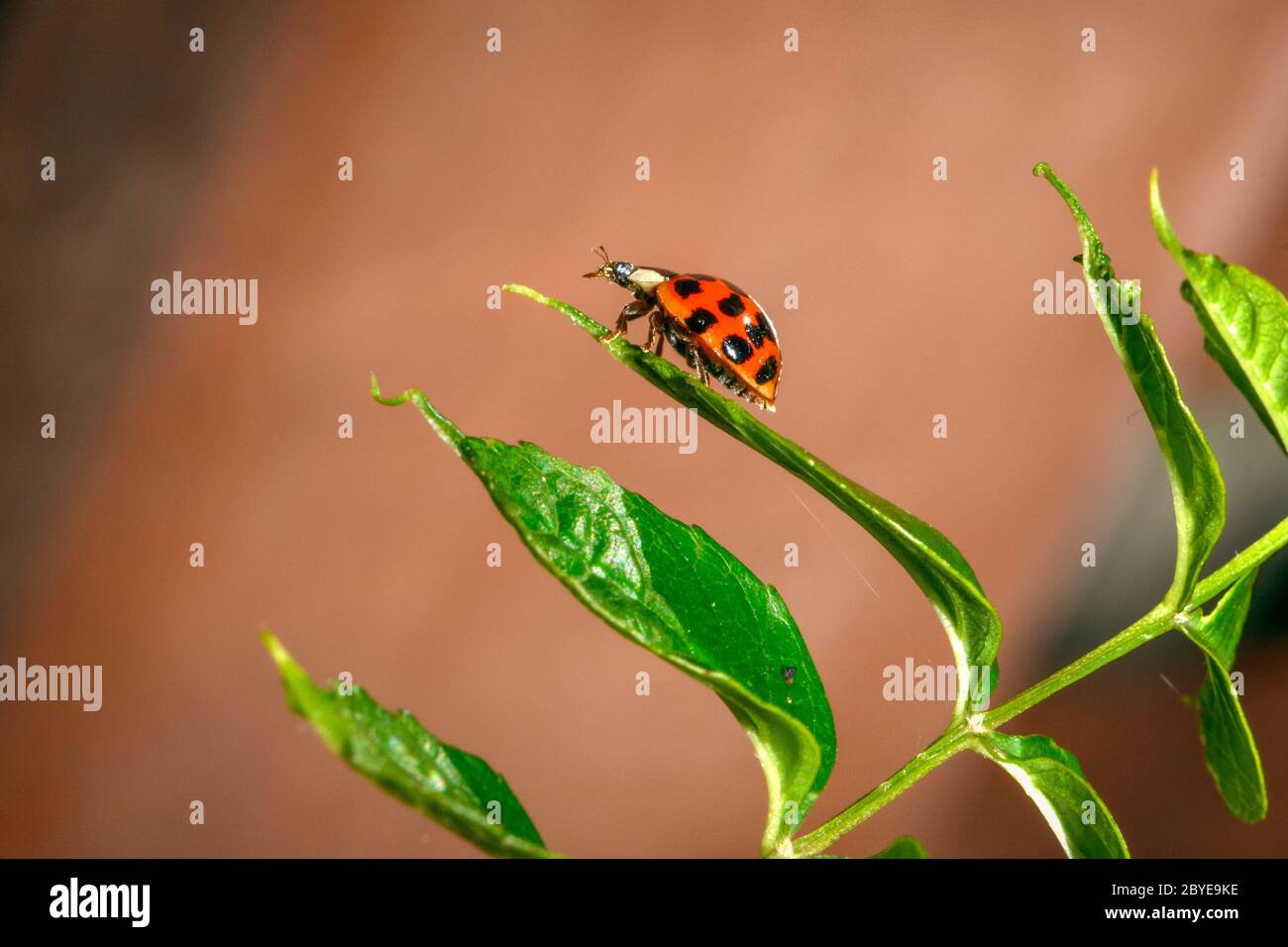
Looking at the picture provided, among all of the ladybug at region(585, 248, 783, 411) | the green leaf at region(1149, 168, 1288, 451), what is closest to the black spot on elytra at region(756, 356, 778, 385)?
the ladybug at region(585, 248, 783, 411)

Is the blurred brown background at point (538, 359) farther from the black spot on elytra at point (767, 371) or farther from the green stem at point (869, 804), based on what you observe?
the green stem at point (869, 804)

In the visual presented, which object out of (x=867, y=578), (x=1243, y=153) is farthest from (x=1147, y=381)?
(x=1243, y=153)

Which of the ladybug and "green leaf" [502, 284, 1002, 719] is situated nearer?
"green leaf" [502, 284, 1002, 719]

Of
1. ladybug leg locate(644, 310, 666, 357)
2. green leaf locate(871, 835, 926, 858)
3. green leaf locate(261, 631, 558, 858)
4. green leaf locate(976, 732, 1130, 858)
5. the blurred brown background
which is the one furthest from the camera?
the blurred brown background

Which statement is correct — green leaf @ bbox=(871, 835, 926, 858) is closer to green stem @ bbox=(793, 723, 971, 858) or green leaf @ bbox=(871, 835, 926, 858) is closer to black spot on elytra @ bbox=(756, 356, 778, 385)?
green stem @ bbox=(793, 723, 971, 858)

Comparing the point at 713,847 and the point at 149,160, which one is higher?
the point at 149,160

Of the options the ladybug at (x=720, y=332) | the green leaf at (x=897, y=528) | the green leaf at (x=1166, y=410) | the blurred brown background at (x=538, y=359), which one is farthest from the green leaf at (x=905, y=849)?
the blurred brown background at (x=538, y=359)

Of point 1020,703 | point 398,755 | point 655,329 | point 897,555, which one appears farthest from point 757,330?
point 398,755

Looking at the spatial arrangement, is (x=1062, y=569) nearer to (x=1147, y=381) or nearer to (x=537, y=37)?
(x=537, y=37)
